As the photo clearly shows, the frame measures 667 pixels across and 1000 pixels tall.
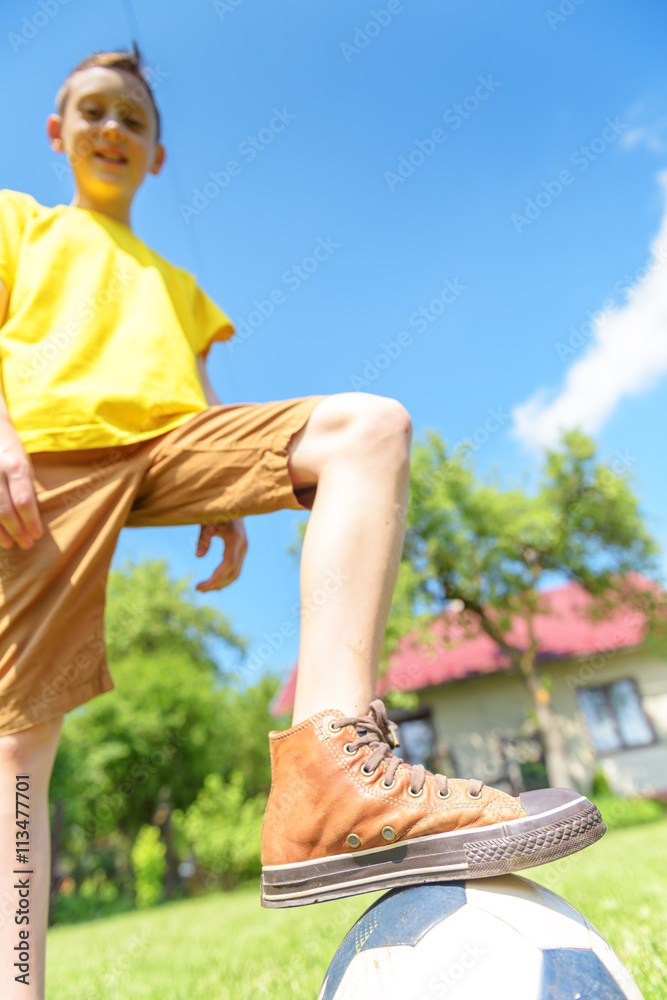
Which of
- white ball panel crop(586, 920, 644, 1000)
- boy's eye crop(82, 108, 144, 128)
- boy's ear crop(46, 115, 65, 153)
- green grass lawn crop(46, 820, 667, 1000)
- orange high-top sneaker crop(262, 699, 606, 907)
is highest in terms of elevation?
boy's ear crop(46, 115, 65, 153)

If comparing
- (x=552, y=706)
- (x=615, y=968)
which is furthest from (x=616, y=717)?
(x=615, y=968)

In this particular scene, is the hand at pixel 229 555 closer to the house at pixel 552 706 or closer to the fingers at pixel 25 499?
the fingers at pixel 25 499

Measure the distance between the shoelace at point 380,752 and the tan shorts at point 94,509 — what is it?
22.7 inches

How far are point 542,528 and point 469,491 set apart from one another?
2.28 meters

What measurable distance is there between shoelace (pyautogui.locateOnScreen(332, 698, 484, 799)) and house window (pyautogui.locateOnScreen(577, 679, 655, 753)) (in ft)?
66.5

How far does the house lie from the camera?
61.7ft

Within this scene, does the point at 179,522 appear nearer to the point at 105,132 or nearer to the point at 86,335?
the point at 86,335

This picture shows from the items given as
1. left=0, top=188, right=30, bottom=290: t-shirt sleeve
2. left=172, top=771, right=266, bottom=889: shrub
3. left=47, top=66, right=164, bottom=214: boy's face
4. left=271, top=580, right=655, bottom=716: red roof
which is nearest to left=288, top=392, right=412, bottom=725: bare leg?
left=0, top=188, right=30, bottom=290: t-shirt sleeve

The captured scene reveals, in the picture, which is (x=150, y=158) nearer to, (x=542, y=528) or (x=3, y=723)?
(x=3, y=723)

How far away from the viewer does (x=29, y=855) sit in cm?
152

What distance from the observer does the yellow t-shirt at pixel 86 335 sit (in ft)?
5.63

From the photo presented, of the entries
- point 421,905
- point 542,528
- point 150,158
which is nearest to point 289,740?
point 421,905

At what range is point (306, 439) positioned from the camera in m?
1.64

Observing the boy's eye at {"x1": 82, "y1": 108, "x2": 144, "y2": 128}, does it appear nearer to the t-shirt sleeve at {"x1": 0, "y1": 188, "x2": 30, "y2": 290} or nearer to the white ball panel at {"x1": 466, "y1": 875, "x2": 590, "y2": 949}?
the t-shirt sleeve at {"x1": 0, "y1": 188, "x2": 30, "y2": 290}
